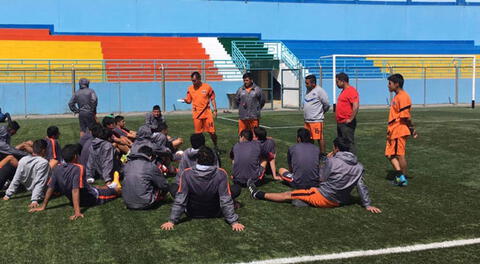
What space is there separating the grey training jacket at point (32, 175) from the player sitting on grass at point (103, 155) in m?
1.04

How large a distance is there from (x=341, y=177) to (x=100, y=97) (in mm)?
22457

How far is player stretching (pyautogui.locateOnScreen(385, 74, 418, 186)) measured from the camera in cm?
841

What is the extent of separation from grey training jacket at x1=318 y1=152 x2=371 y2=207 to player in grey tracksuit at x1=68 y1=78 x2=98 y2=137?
21.9 feet

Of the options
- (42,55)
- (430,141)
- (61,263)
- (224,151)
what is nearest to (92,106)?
(224,151)

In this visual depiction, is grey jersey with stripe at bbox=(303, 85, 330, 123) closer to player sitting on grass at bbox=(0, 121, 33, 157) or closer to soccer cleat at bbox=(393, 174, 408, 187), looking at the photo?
soccer cleat at bbox=(393, 174, 408, 187)

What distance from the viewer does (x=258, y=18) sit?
3909 centimetres

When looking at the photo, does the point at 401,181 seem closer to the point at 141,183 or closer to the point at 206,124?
the point at 141,183

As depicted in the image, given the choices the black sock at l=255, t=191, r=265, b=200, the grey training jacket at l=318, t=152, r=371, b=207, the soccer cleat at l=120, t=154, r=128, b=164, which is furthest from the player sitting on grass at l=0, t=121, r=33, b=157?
the grey training jacket at l=318, t=152, r=371, b=207

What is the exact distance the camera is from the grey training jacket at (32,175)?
764cm

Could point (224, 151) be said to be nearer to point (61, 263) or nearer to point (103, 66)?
point (61, 263)

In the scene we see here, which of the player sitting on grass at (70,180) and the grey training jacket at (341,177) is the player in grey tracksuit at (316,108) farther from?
the player sitting on grass at (70,180)

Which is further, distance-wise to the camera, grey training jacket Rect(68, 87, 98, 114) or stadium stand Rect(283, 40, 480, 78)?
stadium stand Rect(283, 40, 480, 78)

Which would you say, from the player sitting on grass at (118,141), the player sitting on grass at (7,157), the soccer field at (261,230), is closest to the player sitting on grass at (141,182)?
→ the soccer field at (261,230)

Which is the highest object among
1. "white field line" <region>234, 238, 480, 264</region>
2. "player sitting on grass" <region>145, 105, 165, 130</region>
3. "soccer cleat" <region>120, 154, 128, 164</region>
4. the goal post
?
the goal post
